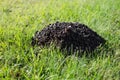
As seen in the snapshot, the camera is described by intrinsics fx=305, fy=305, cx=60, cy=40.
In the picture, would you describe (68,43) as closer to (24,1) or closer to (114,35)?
(114,35)

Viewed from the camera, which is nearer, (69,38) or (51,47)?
(51,47)

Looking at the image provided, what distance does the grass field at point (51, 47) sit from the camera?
3121 mm

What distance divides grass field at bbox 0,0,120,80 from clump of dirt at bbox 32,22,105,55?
0.11 m

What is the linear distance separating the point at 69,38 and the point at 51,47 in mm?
292

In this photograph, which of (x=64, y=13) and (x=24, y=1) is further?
(x=24, y=1)

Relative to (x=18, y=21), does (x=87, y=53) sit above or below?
below

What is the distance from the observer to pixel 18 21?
453cm

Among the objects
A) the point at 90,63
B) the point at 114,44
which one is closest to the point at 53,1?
the point at 114,44

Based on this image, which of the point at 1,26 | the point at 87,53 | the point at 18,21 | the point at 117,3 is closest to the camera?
the point at 87,53

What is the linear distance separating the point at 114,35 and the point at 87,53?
743 millimetres

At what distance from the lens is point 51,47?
3479 mm

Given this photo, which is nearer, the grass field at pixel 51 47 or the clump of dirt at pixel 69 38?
the grass field at pixel 51 47

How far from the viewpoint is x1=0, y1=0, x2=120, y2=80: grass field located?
312cm

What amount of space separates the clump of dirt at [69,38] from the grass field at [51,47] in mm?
109
